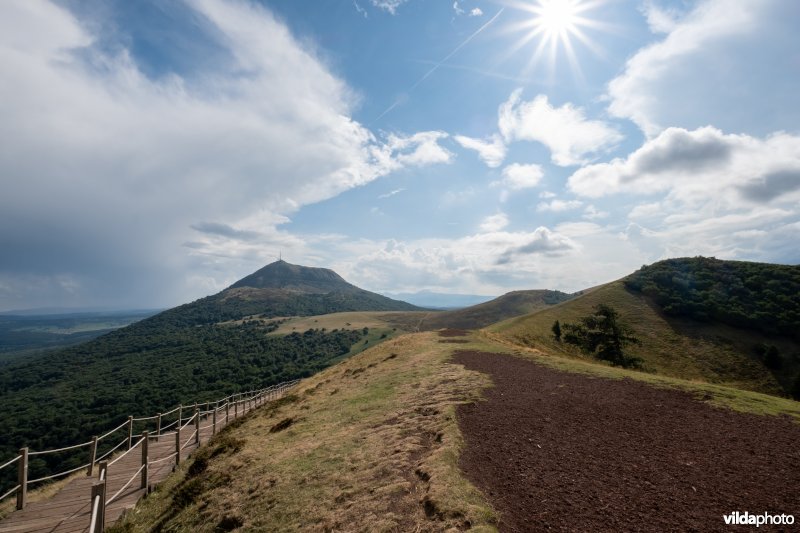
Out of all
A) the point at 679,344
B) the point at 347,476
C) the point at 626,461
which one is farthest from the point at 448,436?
the point at 679,344

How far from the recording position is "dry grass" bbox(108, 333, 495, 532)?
800cm

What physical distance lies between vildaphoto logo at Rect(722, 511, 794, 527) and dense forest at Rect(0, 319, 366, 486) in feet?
324

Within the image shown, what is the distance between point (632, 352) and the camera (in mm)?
48875

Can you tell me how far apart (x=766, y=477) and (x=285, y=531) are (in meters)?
11.3

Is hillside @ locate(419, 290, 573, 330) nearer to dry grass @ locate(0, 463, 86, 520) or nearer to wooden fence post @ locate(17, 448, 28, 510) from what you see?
dry grass @ locate(0, 463, 86, 520)

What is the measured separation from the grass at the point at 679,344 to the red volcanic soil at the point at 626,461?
28389 millimetres

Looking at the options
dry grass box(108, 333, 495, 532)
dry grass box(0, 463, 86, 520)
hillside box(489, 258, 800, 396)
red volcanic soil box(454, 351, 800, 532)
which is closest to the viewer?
red volcanic soil box(454, 351, 800, 532)

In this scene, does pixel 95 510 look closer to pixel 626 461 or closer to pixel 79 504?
pixel 79 504

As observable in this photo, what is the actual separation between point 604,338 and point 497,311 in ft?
417

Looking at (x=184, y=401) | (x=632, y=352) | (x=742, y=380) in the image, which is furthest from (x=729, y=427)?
(x=184, y=401)

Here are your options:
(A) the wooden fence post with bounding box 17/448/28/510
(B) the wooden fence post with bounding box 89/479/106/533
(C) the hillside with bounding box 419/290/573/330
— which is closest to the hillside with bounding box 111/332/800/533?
(B) the wooden fence post with bounding box 89/479/106/533

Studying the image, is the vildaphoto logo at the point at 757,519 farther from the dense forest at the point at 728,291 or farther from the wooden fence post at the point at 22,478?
the dense forest at the point at 728,291

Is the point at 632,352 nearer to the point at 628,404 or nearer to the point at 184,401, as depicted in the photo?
the point at 628,404

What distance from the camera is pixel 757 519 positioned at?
700 cm
